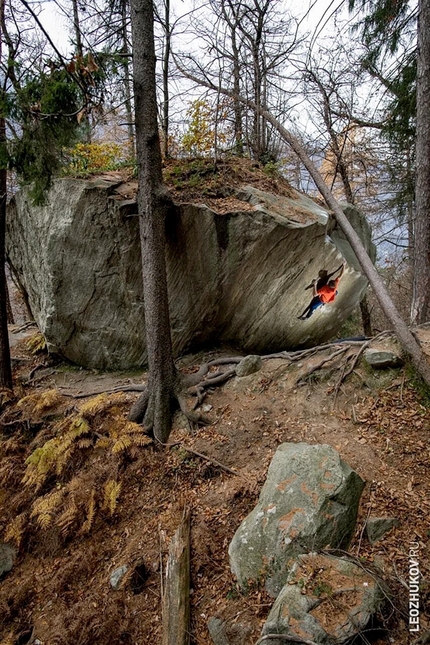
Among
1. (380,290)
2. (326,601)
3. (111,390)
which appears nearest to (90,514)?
(111,390)

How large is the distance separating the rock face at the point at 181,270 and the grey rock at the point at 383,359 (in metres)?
2.46

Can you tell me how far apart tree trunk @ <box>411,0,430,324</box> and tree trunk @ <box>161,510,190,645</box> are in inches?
234

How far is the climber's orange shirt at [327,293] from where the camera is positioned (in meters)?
7.32

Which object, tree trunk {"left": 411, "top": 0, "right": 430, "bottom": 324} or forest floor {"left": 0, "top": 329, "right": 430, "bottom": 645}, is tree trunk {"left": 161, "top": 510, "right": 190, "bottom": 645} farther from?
tree trunk {"left": 411, "top": 0, "right": 430, "bottom": 324}

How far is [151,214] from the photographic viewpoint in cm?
518

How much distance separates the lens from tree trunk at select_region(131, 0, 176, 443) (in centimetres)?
509

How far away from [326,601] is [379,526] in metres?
1.00

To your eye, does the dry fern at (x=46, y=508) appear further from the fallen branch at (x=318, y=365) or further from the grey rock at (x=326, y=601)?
the fallen branch at (x=318, y=365)

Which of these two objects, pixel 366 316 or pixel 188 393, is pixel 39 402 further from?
pixel 366 316

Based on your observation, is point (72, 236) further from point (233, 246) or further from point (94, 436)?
point (94, 436)

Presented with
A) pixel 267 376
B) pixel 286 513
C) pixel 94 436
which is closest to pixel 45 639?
pixel 94 436

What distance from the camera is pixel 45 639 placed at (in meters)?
3.45

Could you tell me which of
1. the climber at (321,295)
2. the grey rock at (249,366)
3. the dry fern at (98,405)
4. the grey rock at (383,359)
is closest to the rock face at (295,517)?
the grey rock at (383,359)

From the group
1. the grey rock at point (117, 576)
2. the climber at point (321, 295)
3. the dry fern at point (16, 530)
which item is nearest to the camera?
the grey rock at point (117, 576)
